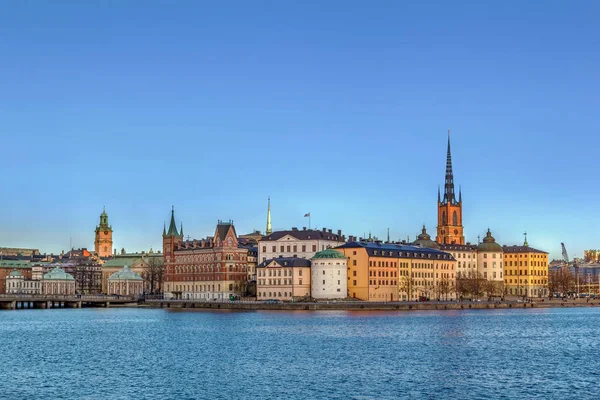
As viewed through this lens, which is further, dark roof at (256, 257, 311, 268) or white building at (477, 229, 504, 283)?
white building at (477, 229, 504, 283)

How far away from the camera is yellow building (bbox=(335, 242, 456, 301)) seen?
138375 mm

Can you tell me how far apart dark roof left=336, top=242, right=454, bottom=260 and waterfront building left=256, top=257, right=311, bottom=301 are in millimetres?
7965

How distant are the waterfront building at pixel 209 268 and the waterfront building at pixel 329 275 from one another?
2103 cm

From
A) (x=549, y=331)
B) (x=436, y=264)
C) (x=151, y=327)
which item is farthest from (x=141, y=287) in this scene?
(x=549, y=331)

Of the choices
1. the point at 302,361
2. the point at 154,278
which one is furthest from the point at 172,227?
the point at 302,361

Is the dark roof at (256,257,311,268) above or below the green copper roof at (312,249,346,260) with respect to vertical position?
below

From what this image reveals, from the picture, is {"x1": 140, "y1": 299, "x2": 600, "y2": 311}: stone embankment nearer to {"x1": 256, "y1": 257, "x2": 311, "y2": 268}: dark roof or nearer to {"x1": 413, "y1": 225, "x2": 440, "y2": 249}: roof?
{"x1": 256, "y1": 257, "x2": 311, "y2": 268}: dark roof

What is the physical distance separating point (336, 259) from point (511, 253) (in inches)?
2554

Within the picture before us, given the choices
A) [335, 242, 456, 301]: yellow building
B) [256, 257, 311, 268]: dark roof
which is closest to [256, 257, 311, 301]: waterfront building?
[256, 257, 311, 268]: dark roof

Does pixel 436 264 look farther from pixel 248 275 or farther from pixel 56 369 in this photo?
pixel 56 369

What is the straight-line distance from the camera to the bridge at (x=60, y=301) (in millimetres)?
150500

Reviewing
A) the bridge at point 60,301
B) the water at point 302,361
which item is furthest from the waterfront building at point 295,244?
the water at point 302,361

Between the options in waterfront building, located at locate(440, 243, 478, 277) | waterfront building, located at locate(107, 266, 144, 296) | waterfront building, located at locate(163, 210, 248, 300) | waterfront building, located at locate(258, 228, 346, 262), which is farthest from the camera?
waterfront building, located at locate(107, 266, 144, 296)

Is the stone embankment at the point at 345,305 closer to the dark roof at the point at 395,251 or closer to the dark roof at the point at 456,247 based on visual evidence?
the dark roof at the point at 395,251
